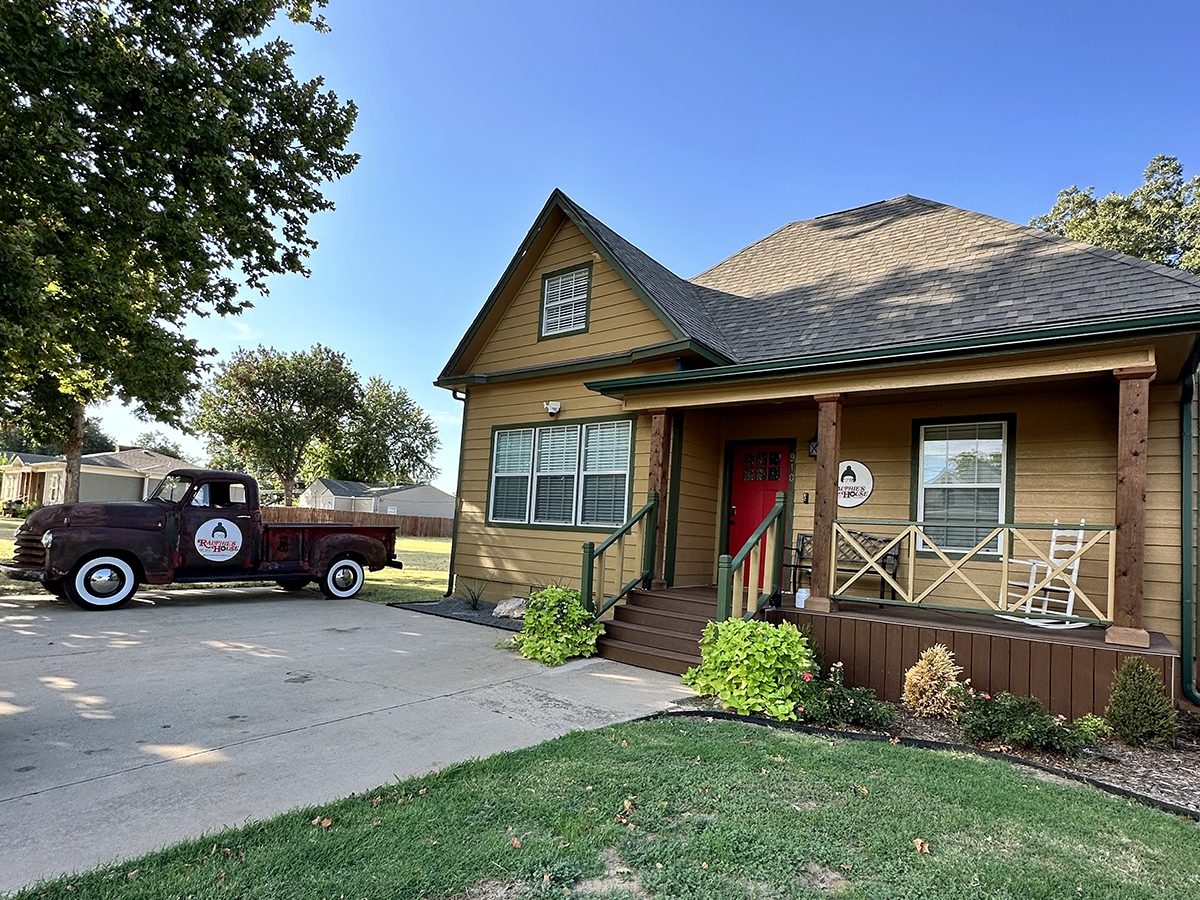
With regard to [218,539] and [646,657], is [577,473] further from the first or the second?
[218,539]

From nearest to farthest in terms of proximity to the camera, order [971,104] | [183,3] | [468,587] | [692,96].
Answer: [183,3], [468,587], [971,104], [692,96]

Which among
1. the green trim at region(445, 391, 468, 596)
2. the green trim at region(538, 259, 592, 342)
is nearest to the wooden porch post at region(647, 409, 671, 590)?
the green trim at region(538, 259, 592, 342)

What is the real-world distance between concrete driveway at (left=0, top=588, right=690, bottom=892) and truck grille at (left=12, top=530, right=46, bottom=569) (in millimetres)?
619

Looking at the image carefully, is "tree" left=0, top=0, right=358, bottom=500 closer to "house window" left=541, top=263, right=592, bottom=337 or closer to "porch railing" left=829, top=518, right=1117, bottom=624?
"house window" left=541, top=263, right=592, bottom=337

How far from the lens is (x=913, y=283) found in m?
8.72

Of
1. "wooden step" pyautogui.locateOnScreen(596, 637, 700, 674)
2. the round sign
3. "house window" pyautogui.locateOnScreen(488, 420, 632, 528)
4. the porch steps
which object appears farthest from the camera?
"house window" pyautogui.locateOnScreen(488, 420, 632, 528)

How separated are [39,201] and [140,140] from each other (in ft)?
4.93

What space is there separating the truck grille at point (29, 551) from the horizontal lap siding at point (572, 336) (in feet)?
21.2

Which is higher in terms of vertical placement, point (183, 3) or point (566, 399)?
point (183, 3)

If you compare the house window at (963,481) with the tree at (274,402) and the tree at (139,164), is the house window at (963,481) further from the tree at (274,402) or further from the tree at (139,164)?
the tree at (274,402)

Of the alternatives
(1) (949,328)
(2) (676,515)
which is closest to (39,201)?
(2) (676,515)

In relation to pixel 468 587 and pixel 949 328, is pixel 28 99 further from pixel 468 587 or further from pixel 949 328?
pixel 949 328

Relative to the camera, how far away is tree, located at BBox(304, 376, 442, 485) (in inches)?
1895

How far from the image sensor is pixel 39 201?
8.41m
